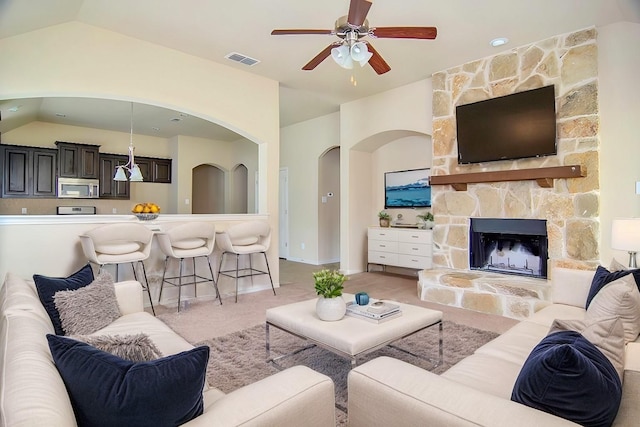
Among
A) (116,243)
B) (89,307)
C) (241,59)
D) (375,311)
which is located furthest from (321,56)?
(116,243)

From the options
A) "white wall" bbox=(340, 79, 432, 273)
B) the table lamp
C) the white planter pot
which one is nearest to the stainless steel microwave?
"white wall" bbox=(340, 79, 432, 273)

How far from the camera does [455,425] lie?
3.30 feet

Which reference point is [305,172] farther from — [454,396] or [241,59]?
[454,396]

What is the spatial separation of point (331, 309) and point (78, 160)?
673cm

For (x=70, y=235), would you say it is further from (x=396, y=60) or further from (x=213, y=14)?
(x=396, y=60)

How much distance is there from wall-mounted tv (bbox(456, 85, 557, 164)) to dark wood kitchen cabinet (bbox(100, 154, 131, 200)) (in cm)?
651

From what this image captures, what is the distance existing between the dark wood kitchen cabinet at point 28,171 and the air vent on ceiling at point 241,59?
14.8 ft

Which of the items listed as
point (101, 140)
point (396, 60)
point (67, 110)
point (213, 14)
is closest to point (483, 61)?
point (396, 60)

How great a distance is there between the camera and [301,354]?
275 cm

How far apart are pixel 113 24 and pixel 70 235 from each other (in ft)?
7.02

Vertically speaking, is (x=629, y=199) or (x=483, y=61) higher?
(x=483, y=61)

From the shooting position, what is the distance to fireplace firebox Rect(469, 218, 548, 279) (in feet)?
13.8

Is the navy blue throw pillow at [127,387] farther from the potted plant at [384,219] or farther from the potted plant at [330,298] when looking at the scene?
the potted plant at [384,219]

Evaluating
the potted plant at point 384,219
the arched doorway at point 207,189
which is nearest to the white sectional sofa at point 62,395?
the potted plant at point 384,219
